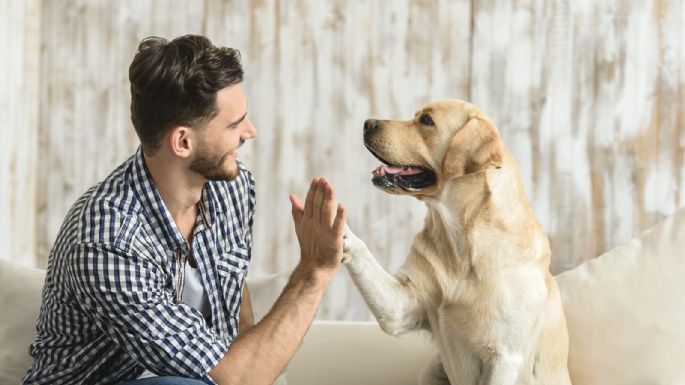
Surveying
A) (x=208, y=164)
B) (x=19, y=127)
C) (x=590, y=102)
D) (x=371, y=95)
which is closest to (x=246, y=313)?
(x=208, y=164)

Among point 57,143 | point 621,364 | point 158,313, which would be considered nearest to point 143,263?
point 158,313

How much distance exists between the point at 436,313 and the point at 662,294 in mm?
537

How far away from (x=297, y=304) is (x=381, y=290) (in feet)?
0.91

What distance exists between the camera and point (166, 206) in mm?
1759

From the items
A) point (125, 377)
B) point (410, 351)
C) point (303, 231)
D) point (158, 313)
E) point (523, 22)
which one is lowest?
point (410, 351)

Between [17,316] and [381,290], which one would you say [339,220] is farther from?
[17,316]

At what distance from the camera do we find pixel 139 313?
1.52 meters

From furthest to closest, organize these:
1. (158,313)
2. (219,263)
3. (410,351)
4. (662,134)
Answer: (662,134) → (410,351) → (219,263) → (158,313)

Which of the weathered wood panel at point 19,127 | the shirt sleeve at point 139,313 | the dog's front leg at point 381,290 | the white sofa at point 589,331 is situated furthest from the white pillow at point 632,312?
the weathered wood panel at point 19,127

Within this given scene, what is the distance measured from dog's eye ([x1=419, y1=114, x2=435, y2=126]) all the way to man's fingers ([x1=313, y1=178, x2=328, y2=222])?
1.47 ft

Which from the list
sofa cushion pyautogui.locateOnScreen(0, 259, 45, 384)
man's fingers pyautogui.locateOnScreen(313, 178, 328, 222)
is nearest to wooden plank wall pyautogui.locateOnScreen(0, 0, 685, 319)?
sofa cushion pyautogui.locateOnScreen(0, 259, 45, 384)

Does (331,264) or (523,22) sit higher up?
(523,22)

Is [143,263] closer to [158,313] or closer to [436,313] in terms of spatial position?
[158,313]

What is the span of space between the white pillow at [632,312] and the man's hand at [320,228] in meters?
0.68
